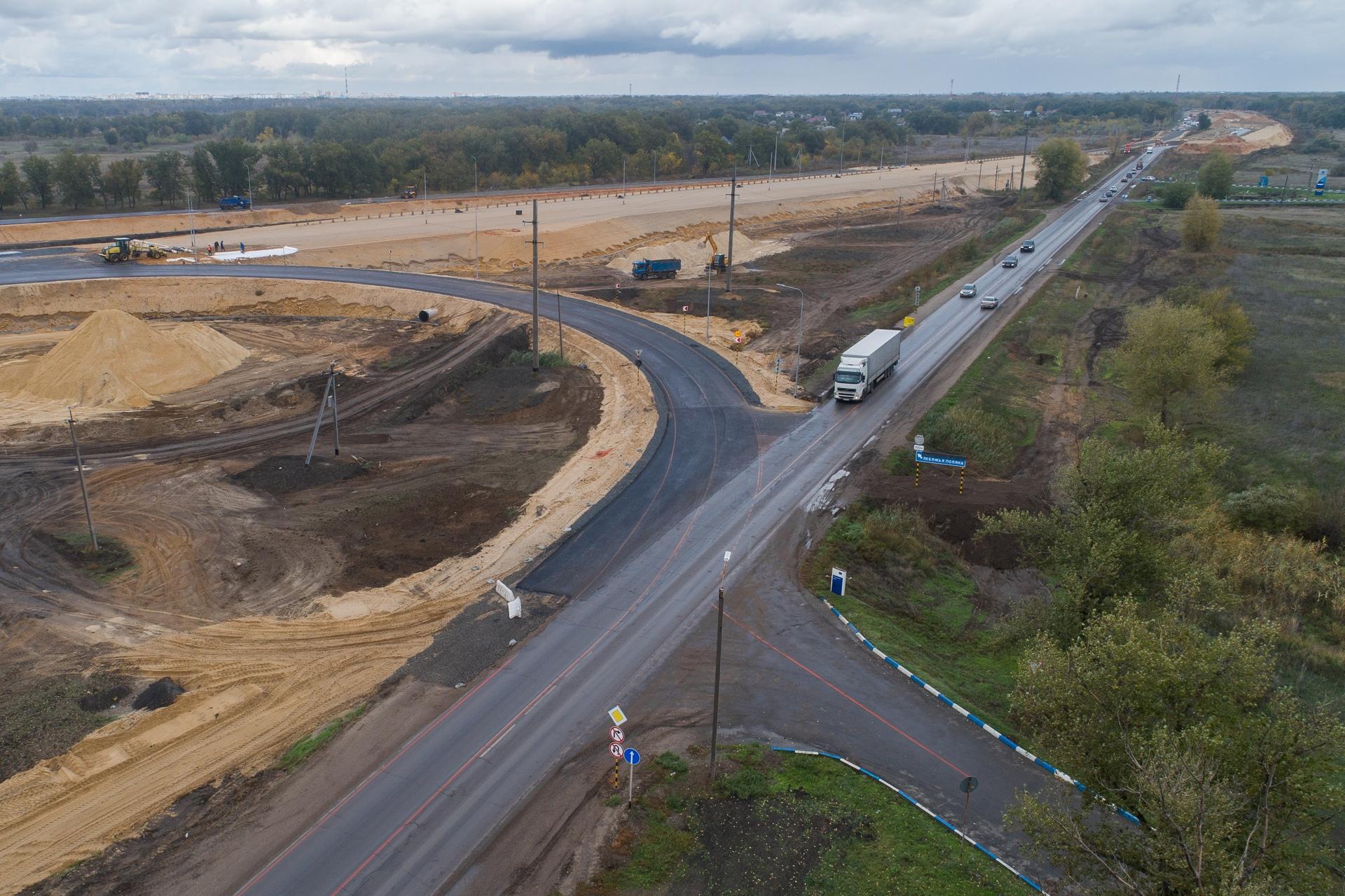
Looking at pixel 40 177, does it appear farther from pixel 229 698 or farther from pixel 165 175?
pixel 229 698

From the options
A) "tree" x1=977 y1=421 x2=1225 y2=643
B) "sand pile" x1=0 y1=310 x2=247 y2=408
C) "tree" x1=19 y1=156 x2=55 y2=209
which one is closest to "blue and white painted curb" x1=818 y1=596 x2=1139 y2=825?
"tree" x1=977 y1=421 x2=1225 y2=643

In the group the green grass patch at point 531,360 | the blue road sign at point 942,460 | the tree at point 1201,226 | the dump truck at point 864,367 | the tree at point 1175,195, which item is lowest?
the blue road sign at point 942,460

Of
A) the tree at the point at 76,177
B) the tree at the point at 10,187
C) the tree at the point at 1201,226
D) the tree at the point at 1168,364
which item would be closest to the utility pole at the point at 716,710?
the tree at the point at 1168,364

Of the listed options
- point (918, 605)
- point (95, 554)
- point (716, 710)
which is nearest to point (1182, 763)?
point (716, 710)

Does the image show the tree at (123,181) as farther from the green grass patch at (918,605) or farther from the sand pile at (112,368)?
the green grass patch at (918,605)

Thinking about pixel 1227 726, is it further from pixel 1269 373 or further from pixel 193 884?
pixel 1269 373
